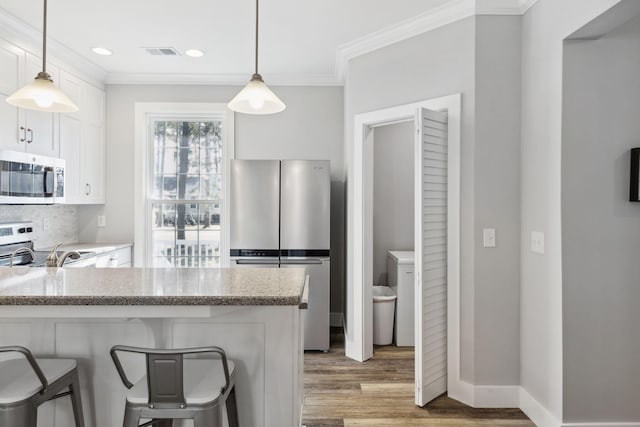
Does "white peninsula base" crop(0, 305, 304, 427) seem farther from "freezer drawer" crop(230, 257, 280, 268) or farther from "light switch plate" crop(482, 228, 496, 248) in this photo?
"freezer drawer" crop(230, 257, 280, 268)

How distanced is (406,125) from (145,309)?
3562 millimetres

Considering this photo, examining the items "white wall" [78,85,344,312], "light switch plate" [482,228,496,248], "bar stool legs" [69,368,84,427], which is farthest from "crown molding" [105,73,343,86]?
"bar stool legs" [69,368,84,427]

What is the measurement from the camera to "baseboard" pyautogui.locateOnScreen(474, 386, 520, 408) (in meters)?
2.66

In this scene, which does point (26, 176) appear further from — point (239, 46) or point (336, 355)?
point (336, 355)

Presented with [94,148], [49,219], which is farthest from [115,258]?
Answer: [94,148]

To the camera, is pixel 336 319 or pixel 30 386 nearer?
pixel 30 386

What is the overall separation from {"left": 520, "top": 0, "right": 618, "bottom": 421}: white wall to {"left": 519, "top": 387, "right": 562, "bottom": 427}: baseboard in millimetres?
26

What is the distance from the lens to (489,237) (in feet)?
8.73

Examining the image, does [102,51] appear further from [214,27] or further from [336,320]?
[336,320]

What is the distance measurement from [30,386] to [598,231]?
2613 millimetres

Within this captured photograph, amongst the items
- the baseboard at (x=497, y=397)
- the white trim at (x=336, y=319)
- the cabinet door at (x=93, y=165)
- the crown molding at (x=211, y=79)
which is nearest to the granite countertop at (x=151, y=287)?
the baseboard at (x=497, y=397)

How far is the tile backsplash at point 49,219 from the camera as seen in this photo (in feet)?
11.2

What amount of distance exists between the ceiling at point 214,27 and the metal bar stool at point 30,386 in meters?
2.30

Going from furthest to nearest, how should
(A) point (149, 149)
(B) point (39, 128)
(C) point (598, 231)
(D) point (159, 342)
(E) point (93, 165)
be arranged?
(A) point (149, 149) < (E) point (93, 165) < (B) point (39, 128) < (C) point (598, 231) < (D) point (159, 342)
